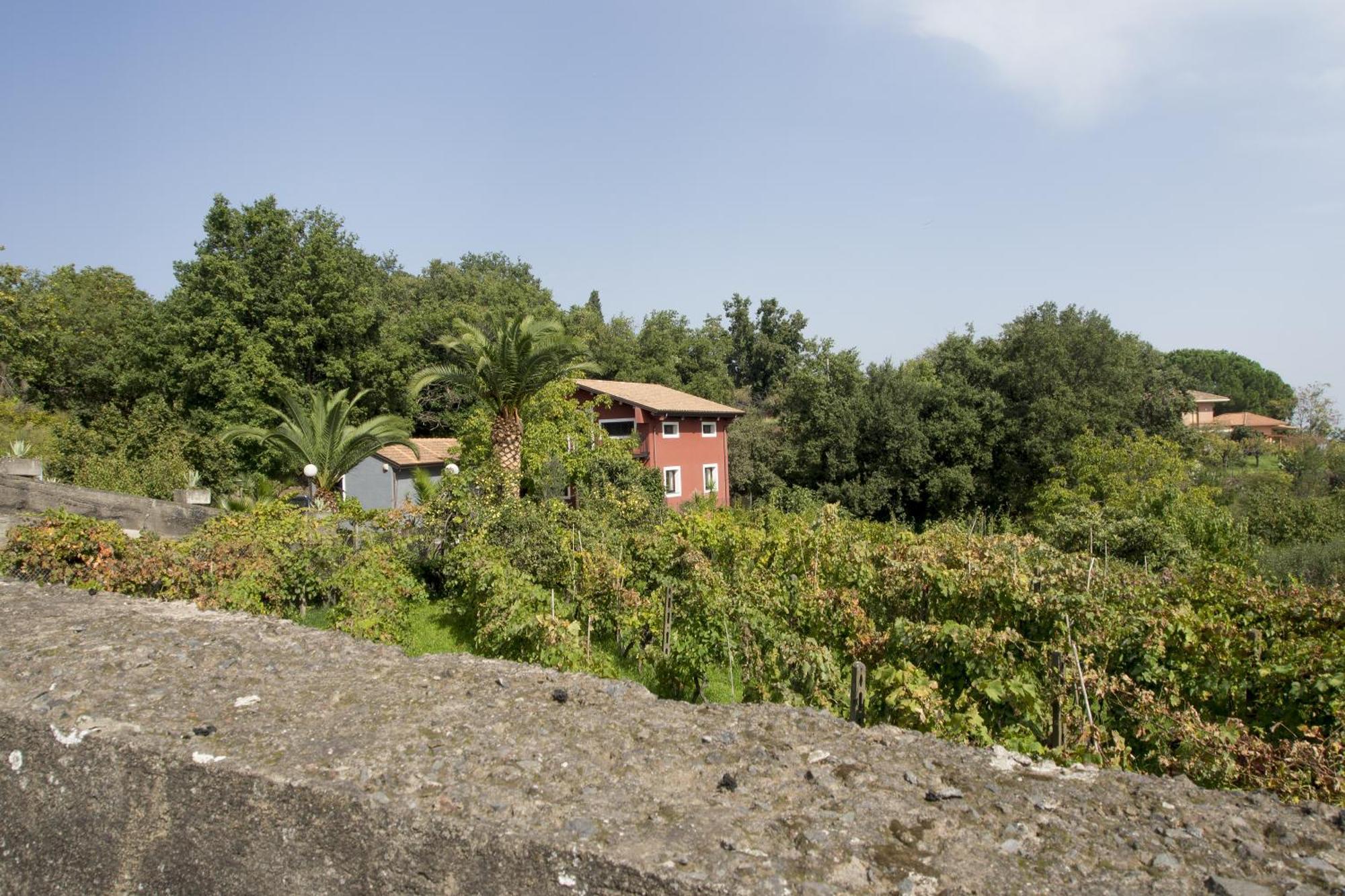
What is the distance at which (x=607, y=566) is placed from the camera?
891 centimetres

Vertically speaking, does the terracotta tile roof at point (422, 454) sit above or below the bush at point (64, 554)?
above

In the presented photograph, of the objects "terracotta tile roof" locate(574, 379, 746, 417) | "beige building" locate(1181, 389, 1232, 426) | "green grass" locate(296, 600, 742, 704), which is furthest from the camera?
"beige building" locate(1181, 389, 1232, 426)

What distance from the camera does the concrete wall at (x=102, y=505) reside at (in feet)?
29.2

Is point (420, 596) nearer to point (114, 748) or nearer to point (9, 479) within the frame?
point (9, 479)

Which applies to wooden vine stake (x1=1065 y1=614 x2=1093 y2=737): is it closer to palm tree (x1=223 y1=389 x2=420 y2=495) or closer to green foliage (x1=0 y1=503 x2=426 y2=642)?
green foliage (x1=0 y1=503 x2=426 y2=642)

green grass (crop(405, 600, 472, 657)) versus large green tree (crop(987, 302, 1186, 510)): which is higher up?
large green tree (crop(987, 302, 1186, 510))

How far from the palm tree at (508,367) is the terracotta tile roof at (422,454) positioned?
8467 millimetres

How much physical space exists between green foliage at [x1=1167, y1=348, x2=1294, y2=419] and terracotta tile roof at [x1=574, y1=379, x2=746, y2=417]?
56540 mm

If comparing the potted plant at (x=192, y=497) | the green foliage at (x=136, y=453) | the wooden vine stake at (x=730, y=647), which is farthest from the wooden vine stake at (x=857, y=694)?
the green foliage at (x=136, y=453)

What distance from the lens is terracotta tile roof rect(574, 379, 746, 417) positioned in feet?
95.2

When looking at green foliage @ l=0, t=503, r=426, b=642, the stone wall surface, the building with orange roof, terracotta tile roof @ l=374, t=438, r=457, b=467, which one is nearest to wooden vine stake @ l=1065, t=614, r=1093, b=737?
the stone wall surface

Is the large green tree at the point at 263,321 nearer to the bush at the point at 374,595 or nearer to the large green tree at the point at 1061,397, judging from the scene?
the bush at the point at 374,595

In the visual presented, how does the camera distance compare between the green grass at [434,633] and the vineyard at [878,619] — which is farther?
the green grass at [434,633]

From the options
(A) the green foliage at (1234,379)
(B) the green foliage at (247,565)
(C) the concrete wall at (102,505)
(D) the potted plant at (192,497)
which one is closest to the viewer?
(B) the green foliage at (247,565)
